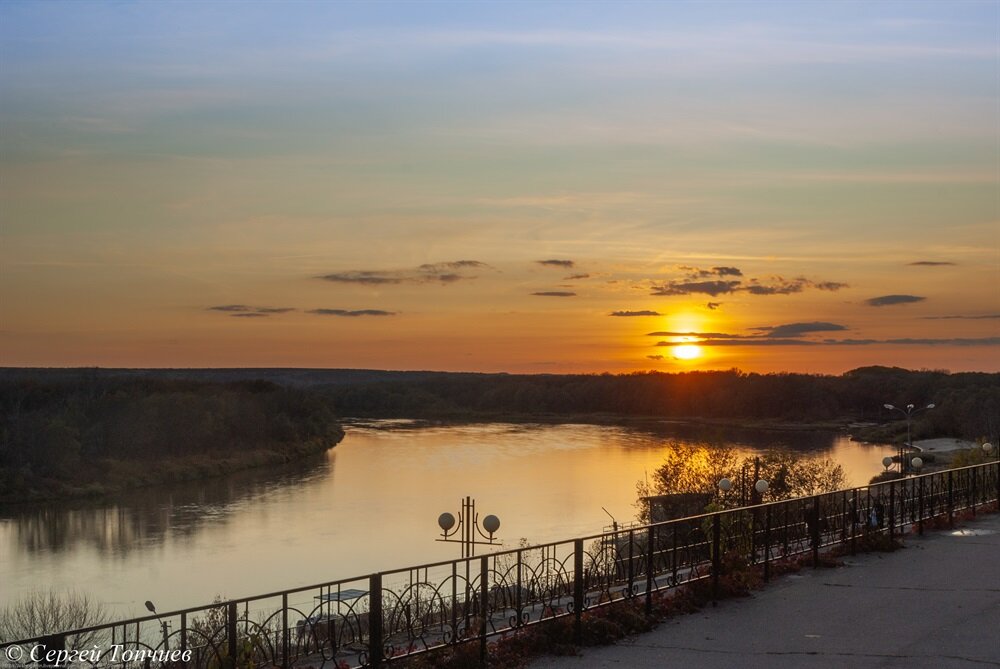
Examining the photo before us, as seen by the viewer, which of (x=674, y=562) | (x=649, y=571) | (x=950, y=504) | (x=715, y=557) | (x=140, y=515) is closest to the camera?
(x=649, y=571)

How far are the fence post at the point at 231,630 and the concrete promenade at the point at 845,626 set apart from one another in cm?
213

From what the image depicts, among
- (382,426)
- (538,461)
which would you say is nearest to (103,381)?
(382,426)

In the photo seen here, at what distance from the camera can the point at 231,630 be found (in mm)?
5996

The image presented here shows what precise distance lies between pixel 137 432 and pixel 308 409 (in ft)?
62.8

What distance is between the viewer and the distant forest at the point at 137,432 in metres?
54.1

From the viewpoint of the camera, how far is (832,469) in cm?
4675

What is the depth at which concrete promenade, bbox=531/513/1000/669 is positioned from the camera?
700 cm

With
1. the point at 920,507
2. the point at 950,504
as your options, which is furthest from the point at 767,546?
the point at 950,504

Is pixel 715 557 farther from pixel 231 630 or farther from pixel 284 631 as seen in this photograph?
pixel 231 630

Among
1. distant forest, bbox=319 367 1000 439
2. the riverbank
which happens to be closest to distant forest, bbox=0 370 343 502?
the riverbank

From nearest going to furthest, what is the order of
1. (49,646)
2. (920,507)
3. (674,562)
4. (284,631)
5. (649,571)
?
(49,646)
(284,631)
(649,571)
(674,562)
(920,507)

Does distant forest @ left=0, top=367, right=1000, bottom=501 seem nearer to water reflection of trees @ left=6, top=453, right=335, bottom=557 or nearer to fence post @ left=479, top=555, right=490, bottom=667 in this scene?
water reflection of trees @ left=6, top=453, right=335, bottom=557

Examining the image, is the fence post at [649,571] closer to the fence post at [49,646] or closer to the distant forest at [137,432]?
the fence post at [49,646]

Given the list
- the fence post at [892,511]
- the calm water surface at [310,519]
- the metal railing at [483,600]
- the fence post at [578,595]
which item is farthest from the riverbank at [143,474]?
the fence post at [578,595]
